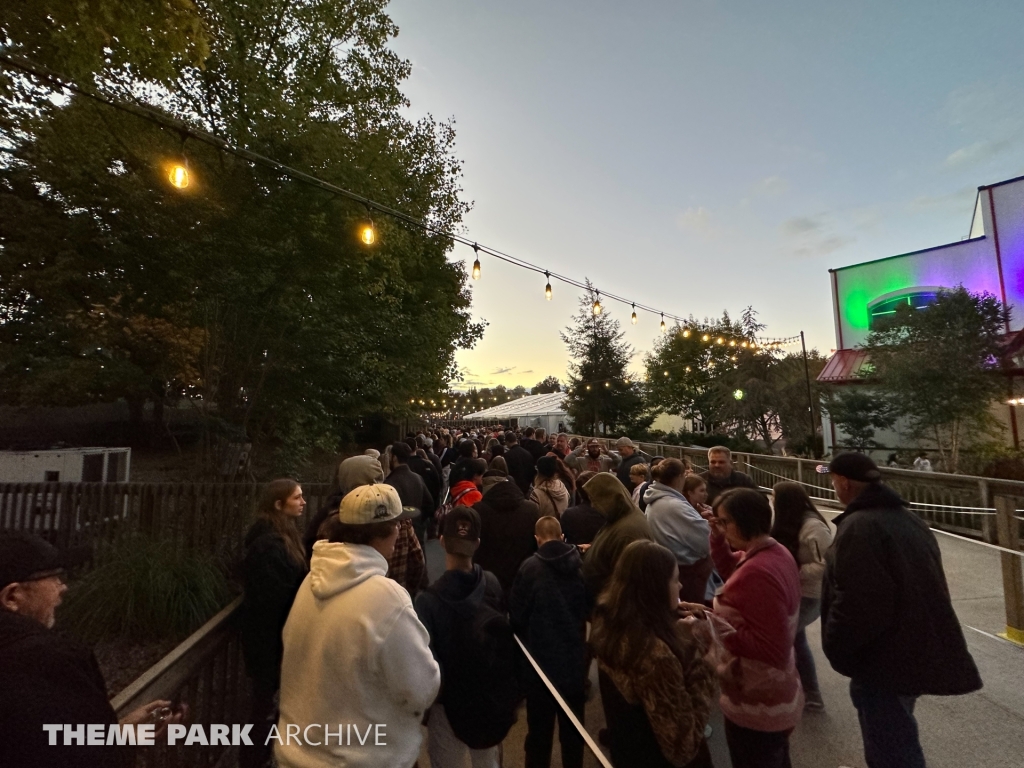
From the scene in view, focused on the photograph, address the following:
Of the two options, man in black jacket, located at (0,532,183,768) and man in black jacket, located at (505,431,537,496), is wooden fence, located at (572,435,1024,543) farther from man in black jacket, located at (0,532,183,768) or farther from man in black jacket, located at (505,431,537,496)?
man in black jacket, located at (0,532,183,768)

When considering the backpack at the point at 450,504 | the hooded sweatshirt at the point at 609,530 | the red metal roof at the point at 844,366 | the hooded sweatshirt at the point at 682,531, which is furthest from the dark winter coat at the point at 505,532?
the red metal roof at the point at 844,366

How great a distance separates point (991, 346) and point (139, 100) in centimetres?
2111

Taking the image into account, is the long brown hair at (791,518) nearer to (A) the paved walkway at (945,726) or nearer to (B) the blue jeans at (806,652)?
(B) the blue jeans at (806,652)

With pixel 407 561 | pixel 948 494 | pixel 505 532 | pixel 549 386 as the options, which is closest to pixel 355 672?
pixel 407 561

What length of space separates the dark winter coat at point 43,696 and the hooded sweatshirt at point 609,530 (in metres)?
2.20

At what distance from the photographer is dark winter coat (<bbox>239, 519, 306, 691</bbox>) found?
8.63 feet

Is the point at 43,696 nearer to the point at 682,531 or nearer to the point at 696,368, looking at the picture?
the point at 682,531

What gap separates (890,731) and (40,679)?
Result: 127 inches

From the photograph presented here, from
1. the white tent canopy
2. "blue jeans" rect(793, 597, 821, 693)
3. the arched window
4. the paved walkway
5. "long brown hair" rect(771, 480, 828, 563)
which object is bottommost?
the paved walkway

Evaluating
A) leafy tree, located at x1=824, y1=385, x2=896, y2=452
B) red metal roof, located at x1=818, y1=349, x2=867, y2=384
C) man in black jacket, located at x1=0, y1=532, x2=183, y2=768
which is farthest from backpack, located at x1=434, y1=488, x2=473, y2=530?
red metal roof, located at x1=818, y1=349, x2=867, y2=384

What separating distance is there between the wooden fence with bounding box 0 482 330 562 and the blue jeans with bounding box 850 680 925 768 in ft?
21.6

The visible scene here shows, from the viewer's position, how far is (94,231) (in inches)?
343

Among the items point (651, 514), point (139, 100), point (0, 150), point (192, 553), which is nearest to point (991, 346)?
point (651, 514)

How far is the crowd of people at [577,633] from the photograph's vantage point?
160cm
